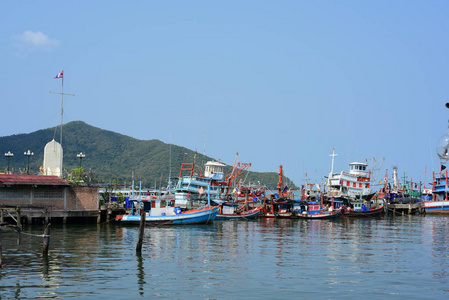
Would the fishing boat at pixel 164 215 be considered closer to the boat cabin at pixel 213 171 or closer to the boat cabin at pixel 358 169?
the boat cabin at pixel 213 171

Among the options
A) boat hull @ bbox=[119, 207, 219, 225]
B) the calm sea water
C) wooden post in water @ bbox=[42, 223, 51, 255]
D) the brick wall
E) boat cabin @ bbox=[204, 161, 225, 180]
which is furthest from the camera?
boat cabin @ bbox=[204, 161, 225, 180]

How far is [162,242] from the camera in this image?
145 ft

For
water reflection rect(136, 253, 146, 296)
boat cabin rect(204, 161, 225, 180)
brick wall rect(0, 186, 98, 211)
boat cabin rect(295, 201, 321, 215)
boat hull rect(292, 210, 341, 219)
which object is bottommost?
water reflection rect(136, 253, 146, 296)

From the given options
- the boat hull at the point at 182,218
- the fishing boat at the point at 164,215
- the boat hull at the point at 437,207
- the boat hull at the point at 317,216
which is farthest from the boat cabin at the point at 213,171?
the boat hull at the point at 437,207

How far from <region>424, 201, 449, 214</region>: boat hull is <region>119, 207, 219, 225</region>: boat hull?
151 feet

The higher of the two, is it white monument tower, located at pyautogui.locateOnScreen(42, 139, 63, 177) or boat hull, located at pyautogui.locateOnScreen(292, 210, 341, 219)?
white monument tower, located at pyautogui.locateOnScreen(42, 139, 63, 177)

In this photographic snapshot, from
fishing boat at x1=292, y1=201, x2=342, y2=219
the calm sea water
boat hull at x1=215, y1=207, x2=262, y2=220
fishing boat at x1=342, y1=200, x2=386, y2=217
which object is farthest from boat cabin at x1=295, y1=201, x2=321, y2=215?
the calm sea water

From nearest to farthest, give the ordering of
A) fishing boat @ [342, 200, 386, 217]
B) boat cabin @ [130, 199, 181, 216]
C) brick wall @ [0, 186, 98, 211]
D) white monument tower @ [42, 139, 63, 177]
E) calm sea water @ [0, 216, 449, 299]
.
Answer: calm sea water @ [0, 216, 449, 299] < brick wall @ [0, 186, 98, 211] < boat cabin @ [130, 199, 181, 216] < white monument tower @ [42, 139, 63, 177] < fishing boat @ [342, 200, 386, 217]

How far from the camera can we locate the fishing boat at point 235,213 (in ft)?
249

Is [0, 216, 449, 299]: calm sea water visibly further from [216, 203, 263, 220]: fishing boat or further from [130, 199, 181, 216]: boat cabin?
[216, 203, 263, 220]: fishing boat

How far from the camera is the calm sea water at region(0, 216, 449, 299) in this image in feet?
81.8

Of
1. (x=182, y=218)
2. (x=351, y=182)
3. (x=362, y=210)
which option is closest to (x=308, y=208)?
(x=362, y=210)

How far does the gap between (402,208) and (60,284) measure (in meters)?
78.8

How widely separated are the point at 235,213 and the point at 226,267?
1848 inches
